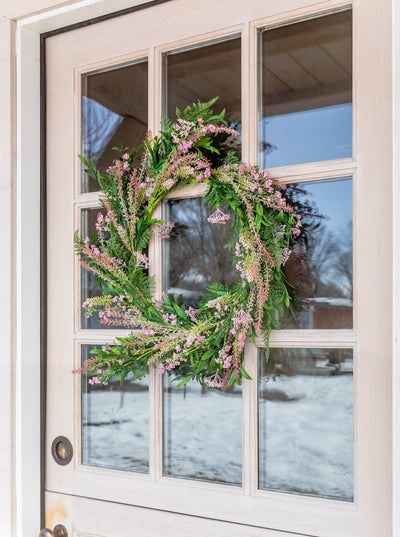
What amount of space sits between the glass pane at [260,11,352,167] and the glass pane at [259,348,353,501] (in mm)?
428

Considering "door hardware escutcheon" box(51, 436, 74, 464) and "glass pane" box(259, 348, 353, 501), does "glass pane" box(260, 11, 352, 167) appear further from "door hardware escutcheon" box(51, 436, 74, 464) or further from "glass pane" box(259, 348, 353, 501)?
"door hardware escutcheon" box(51, 436, 74, 464)

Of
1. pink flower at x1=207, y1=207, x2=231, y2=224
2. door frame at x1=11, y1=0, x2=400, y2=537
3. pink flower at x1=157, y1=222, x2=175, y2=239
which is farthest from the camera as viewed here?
door frame at x1=11, y1=0, x2=400, y2=537

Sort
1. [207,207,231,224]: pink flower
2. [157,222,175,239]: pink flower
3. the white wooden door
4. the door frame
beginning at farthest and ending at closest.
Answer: the door frame, [157,222,175,239]: pink flower, [207,207,231,224]: pink flower, the white wooden door

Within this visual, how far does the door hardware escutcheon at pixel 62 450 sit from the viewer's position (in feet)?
4.84

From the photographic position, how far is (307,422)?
1196 millimetres

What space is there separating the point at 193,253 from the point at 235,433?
422mm

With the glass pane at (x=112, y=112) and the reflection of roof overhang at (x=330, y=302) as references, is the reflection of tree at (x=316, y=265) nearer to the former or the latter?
the reflection of roof overhang at (x=330, y=302)

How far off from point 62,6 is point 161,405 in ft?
3.31

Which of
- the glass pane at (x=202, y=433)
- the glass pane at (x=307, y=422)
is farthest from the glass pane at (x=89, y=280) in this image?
the glass pane at (x=307, y=422)

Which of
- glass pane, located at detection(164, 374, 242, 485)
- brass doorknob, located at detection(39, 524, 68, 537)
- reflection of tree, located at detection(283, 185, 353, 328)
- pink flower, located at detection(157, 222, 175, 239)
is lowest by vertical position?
brass doorknob, located at detection(39, 524, 68, 537)

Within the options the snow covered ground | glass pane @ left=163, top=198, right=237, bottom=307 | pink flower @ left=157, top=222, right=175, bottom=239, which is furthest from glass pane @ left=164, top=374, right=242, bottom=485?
pink flower @ left=157, top=222, right=175, bottom=239

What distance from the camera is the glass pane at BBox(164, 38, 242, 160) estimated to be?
50.9 inches

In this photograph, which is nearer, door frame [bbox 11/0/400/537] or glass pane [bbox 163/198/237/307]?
glass pane [bbox 163/198/237/307]
